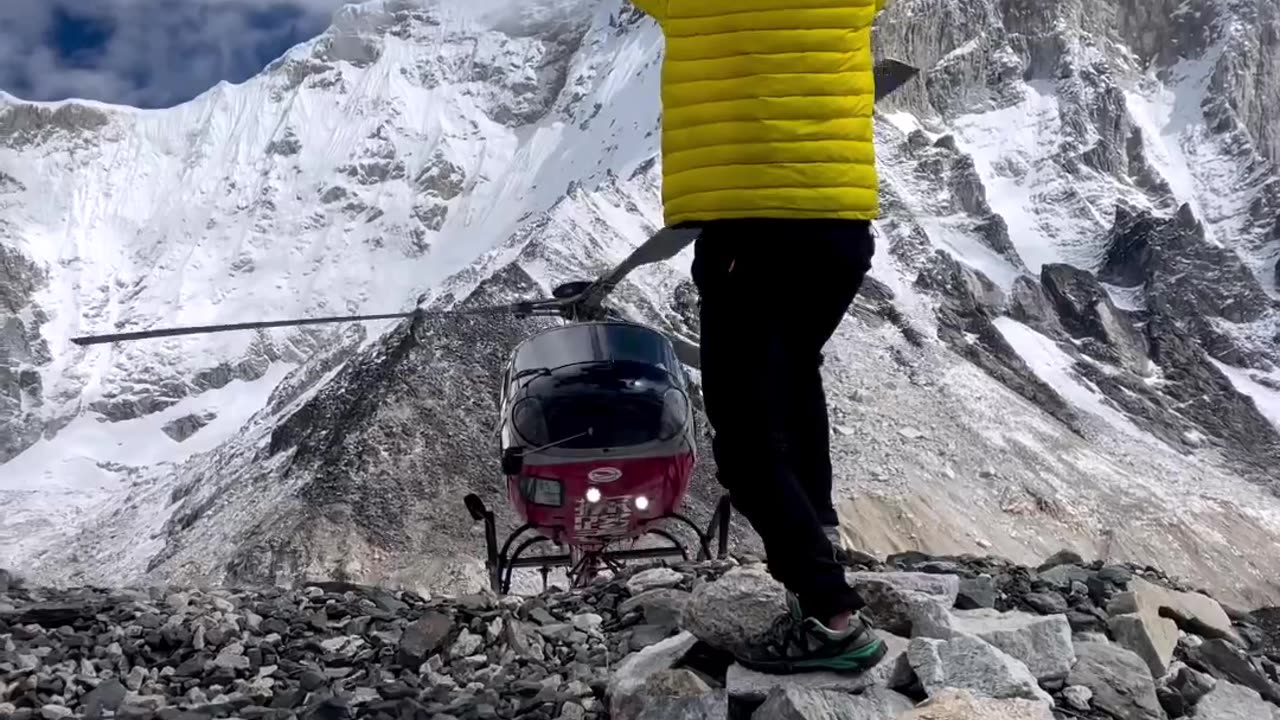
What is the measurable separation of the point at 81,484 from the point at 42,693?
459 ft

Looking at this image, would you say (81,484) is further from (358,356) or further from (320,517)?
(320,517)

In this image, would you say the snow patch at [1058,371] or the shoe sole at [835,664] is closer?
the shoe sole at [835,664]

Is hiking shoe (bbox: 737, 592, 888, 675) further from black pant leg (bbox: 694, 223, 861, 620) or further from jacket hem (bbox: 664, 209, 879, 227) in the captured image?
jacket hem (bbox: 664, 209, 879, 227)

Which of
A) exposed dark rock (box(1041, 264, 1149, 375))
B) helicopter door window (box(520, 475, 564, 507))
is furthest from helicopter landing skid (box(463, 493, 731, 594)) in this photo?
exposed dark rock (box(1041, 264, 1149, 375))

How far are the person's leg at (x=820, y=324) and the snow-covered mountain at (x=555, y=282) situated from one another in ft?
0.41

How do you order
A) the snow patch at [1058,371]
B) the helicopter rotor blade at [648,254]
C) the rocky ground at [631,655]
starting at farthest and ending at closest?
the snow patch at [1058,371], the helicopter rotor blade at [648,254], the rocky ground at [631,655]

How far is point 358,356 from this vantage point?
188 ft

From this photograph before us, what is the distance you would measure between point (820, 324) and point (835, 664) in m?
1.19

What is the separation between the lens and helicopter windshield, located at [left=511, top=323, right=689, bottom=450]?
9047mm


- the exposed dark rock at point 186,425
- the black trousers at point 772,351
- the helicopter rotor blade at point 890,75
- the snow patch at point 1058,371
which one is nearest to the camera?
the black trousers at point 772,351

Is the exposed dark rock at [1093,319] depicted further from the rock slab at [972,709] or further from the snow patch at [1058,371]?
the rock slab at [972,709]

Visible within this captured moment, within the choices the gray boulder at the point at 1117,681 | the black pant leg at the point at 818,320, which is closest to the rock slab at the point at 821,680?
the black pant leg at the point at 818,320

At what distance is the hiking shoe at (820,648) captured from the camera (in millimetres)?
3846

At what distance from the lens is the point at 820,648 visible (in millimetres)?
3855
